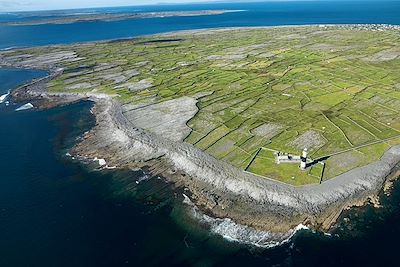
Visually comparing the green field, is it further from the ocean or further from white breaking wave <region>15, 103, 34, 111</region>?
white breaking wave <region>15, 103, 34, 111</region>

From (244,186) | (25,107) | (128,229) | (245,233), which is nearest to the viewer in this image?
(245,233)

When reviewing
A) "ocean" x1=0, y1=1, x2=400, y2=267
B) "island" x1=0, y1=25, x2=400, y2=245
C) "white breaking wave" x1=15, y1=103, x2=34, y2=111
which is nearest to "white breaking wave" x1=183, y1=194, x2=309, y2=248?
"ocean" x1=0, y1=1, x2=400, y2=267

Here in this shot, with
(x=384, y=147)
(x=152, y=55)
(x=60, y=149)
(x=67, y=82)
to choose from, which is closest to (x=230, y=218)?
(x=384, y=147)

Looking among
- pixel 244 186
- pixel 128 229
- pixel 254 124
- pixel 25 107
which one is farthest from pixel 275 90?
pixel 25 107

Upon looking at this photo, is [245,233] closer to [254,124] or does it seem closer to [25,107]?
[254,124]

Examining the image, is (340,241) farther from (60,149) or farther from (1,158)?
(1,158)
